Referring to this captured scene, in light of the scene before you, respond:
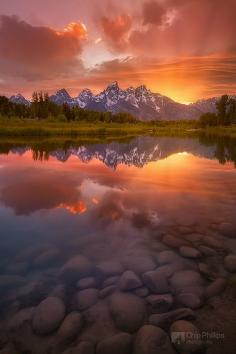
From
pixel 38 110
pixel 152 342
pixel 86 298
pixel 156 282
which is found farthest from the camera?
pixel 38 110

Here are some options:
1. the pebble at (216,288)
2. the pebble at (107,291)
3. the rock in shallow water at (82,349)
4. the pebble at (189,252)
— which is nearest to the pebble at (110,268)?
the pebble at (107,291)

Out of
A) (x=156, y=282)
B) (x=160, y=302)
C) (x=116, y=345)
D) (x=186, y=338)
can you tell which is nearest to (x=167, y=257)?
(x=156, y=282)

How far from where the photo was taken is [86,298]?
7.79 meters

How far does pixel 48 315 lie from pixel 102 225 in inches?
251

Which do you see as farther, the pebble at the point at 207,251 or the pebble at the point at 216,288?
the pebble at the point at 207,251

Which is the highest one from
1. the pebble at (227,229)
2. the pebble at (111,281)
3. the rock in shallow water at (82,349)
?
the pebble at (227,229)

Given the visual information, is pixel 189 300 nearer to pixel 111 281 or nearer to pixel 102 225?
pixel 111 281

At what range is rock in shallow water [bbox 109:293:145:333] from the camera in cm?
685

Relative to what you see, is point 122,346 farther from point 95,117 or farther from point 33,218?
point 95,117

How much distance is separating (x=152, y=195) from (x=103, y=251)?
8504mm

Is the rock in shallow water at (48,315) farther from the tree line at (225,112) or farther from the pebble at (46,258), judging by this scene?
the tree line at (225,112)

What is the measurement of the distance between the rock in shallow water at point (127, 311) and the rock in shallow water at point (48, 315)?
3.93 feet

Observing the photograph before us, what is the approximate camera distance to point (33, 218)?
1409 centimetres

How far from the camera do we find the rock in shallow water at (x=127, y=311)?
6.85 meters
